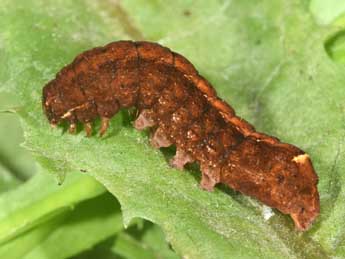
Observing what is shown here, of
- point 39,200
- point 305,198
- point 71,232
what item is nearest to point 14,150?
point 71,232

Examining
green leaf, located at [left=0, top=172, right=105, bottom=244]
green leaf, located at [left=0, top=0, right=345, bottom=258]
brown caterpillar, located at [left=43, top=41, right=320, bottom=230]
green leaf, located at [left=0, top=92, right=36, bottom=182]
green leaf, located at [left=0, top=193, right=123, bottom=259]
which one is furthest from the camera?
green leaf, located at [left=0, top=92, right=36, bottom=182]

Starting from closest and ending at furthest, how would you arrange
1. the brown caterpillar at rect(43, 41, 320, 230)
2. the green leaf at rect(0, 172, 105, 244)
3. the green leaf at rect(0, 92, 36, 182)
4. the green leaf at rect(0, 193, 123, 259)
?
the brown caterpillar at rect(43, 41, 320, 230) → the green leaf at rect(0, 172, 105, 244) → the green leaf at rect(0, 193, 123, 259) → the green leaf at rect(0, 92, 36, 182)

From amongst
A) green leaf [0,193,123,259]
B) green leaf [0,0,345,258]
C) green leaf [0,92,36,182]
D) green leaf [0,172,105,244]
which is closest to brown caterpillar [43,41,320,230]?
green leaf [0,0,345,258]

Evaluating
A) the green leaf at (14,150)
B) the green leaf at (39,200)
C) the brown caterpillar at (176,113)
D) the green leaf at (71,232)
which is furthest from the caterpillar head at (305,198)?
the green leaf at (14,150)

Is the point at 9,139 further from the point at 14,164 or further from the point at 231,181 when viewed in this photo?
the point at 231,181

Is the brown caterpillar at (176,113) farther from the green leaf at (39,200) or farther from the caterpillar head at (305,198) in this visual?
the green leaf at (39,200)

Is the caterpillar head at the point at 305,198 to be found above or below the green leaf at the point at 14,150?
above

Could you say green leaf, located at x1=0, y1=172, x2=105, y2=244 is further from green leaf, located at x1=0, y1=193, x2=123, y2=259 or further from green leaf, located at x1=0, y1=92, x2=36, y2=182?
green leaf, located at x1=0, y1=92, x2=36, y2=182

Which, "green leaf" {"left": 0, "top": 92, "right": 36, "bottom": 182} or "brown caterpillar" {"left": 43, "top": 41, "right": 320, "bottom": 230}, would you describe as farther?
"green leaf" {"left": 0, "top": 92, "right": 36, "bottom": 182}
